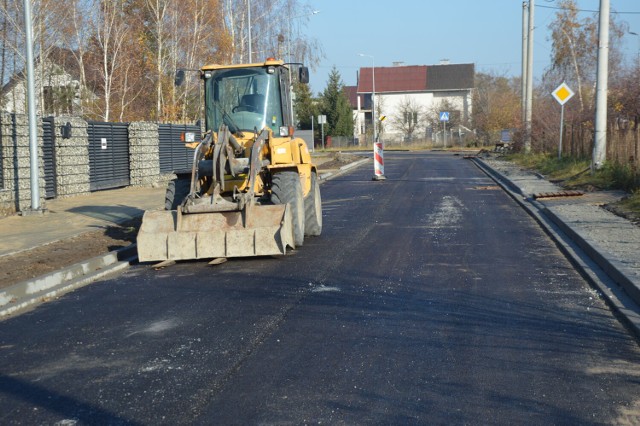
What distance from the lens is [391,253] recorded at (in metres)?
12.0

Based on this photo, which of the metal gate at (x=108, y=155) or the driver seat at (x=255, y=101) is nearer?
the driver seat at (x=255, y=101)

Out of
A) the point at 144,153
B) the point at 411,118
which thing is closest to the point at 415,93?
the point at 411,118

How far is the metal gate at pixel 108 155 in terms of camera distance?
2409cm

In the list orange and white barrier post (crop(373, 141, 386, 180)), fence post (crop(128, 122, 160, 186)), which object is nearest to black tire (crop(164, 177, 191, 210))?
fence post (crop(128, 122, 160, 186))

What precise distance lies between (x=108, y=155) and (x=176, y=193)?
43.4ft

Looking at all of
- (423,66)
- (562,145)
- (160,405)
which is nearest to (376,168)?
(562,145)

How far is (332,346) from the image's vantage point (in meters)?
6.96

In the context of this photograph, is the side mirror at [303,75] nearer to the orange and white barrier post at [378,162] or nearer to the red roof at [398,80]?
the orange and white barrier post at [378,162]

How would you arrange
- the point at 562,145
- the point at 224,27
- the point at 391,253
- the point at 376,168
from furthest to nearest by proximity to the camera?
the point at 224,27 < the point at 562,145 < the point at 376,168 < the point at 391,253

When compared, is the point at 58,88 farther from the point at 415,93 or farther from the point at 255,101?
the point at 415,93

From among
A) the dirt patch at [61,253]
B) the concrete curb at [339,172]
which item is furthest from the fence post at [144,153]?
the dirt patch at [61,253]

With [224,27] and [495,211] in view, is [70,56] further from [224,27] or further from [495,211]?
[495,211]

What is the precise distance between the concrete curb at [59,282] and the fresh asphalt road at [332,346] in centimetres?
30

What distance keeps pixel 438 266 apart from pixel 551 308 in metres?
2.65
